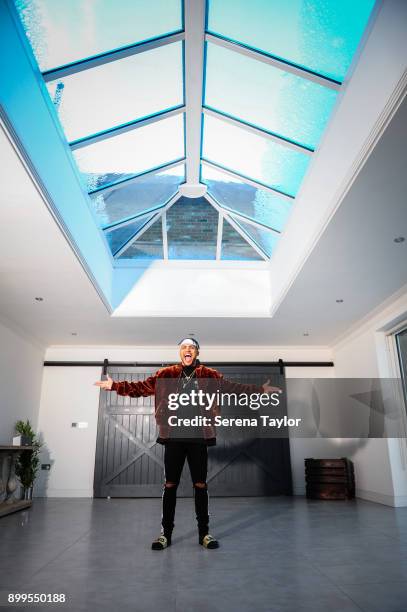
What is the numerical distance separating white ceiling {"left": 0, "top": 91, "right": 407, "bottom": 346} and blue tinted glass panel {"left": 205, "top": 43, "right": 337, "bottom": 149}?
907 millimetres

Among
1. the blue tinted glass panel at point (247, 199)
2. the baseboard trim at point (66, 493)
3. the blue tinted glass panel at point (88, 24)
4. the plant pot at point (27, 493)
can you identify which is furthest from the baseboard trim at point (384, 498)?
the blue tinted glass panel at point (88, 24)

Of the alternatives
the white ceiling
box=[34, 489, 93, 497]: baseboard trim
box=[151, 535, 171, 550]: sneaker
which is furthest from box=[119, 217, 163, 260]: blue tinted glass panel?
box=[151, 535, 171, 550]: sneaker

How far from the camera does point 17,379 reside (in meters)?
6.55

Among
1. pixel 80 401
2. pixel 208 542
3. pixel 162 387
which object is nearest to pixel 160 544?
pixel 208 542

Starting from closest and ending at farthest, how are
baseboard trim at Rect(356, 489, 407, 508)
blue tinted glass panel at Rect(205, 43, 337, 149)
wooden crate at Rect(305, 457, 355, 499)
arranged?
blue tinted glass panel at Rect(205, 43, 337, 149)
baseboard trim at Rect(356, 489, 407, 508)
wooden crate at Rect(305, 457, 355, 499)

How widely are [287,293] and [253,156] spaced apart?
169cm

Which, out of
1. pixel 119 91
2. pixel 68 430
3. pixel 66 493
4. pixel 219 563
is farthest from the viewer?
pixel 68 430

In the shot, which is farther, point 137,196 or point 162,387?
point 137,196

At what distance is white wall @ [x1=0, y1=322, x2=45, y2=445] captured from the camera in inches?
242

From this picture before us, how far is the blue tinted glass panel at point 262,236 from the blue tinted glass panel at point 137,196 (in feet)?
3.50

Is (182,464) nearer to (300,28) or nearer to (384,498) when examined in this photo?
(300,28)

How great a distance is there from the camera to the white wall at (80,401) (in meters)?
7.08

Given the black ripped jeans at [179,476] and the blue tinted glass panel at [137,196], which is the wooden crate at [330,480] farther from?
the blue tinted glass panel at [137,196]

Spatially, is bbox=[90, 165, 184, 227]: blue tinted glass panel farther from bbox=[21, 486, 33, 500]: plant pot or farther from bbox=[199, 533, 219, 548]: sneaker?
bbox=[21, 486, 33, 500]: plant pot
